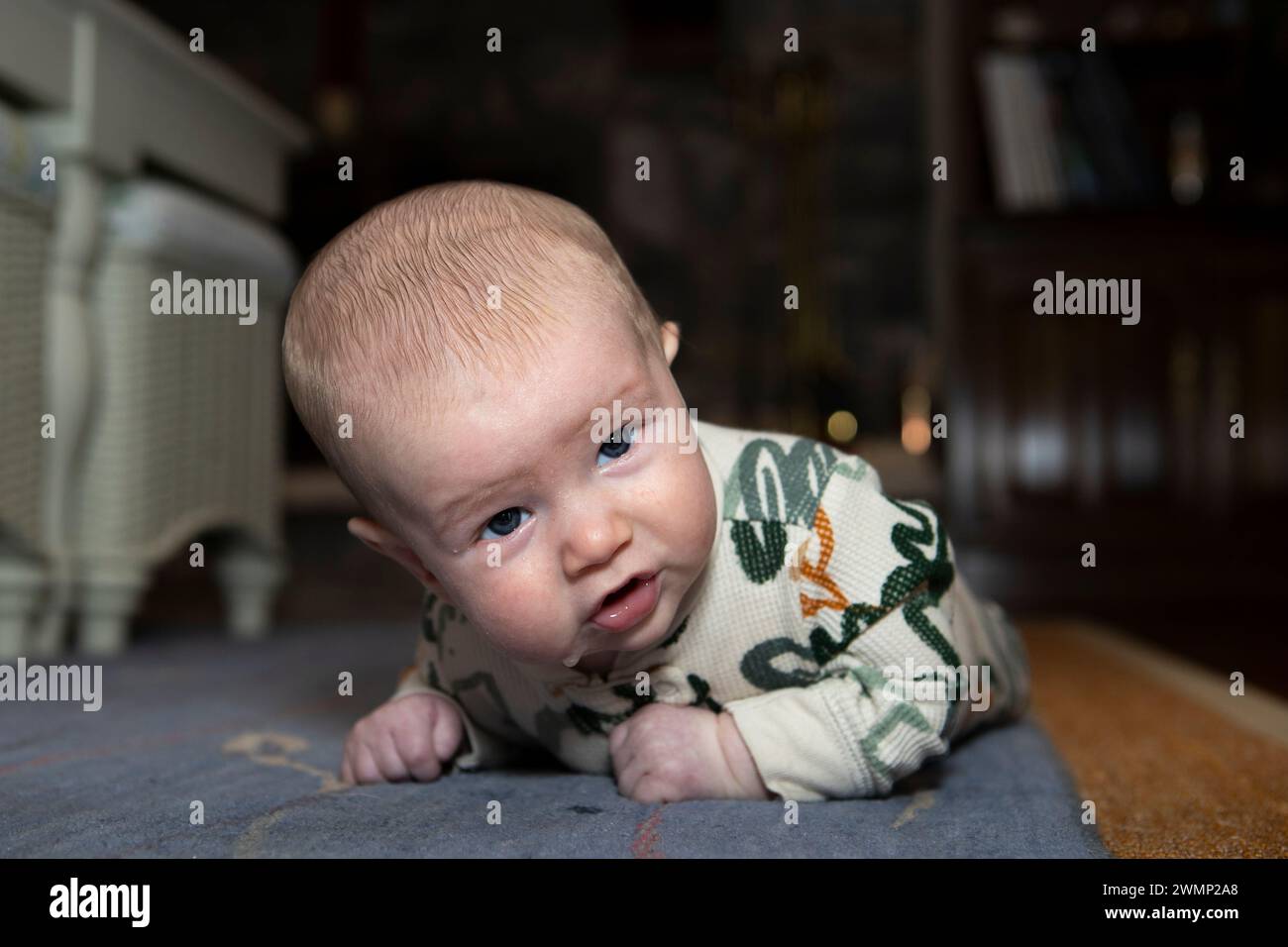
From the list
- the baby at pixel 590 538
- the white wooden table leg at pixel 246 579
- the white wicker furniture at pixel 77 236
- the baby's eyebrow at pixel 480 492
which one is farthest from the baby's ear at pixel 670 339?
the white wooden table leg at pixel 246 579

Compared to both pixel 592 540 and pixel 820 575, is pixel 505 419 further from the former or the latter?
pixel 820 575

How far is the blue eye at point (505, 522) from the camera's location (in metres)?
0.56

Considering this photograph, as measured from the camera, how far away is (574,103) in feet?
11.1

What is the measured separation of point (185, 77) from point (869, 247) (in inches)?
82.8

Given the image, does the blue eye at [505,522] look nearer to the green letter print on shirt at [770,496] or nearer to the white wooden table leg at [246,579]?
the green letter print on shirt at [770,496]

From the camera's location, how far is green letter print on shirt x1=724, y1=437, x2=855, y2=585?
2.25 feet

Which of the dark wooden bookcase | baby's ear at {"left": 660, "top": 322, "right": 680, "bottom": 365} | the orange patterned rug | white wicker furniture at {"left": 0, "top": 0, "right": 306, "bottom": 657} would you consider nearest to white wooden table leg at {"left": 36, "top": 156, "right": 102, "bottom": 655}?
white wicker furniture at {"left": 0, "top": 0, "right": 306, "bottom": 657}

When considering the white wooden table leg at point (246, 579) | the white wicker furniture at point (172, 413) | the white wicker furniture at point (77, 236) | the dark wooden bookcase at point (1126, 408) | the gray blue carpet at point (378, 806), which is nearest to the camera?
the gray blue carpet at point (378, 806)

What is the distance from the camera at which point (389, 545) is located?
0.64 metres

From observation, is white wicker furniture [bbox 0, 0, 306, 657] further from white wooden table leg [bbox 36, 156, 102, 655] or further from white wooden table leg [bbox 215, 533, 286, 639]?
white wooden table leg [bbox 215, 533, 286, 639]

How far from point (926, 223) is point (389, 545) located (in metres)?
2.77

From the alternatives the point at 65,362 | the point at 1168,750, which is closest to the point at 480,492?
the point at 1168,750
